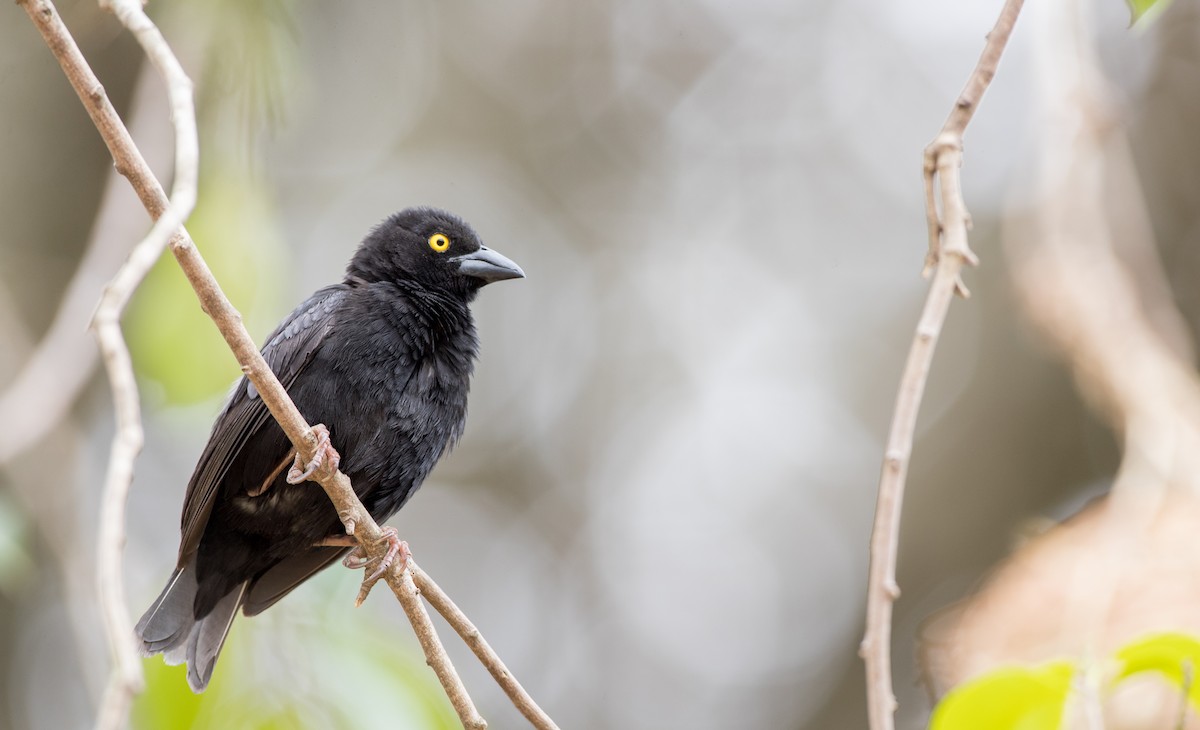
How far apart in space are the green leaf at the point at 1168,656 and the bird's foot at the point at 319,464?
1881 millimetres

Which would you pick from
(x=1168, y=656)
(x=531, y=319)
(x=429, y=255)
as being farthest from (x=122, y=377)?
(x=531, y=319)

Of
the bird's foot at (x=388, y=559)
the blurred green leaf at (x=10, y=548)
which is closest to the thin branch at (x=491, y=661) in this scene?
the bird's foot at (x=388, y=559)

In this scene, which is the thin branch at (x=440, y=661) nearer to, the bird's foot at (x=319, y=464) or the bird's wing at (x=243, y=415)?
the bird's foot at (x=319, y=464)

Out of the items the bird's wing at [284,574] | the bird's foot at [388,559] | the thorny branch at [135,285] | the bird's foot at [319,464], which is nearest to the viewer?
the thorny branch at [135,285]

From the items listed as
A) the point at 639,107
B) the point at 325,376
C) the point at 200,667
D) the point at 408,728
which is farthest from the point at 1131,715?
the point at 639,107

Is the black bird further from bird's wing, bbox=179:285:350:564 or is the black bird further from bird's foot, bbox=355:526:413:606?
bird's foot, bbox=355:526:413:606

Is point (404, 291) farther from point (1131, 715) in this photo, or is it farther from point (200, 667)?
point (1131, 715)

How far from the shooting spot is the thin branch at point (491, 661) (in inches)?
104

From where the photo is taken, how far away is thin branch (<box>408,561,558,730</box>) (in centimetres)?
265

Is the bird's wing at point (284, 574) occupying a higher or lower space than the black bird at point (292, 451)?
lower

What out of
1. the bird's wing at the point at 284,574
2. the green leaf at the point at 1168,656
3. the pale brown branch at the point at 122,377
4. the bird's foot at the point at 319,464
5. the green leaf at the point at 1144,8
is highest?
the green leaf at the point at 1144,8

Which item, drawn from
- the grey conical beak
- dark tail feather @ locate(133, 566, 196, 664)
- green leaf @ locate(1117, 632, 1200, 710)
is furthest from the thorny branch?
the grey conical beak

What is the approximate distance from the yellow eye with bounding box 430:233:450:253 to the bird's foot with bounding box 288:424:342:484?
1218 millimetres

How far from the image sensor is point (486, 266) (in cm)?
426
